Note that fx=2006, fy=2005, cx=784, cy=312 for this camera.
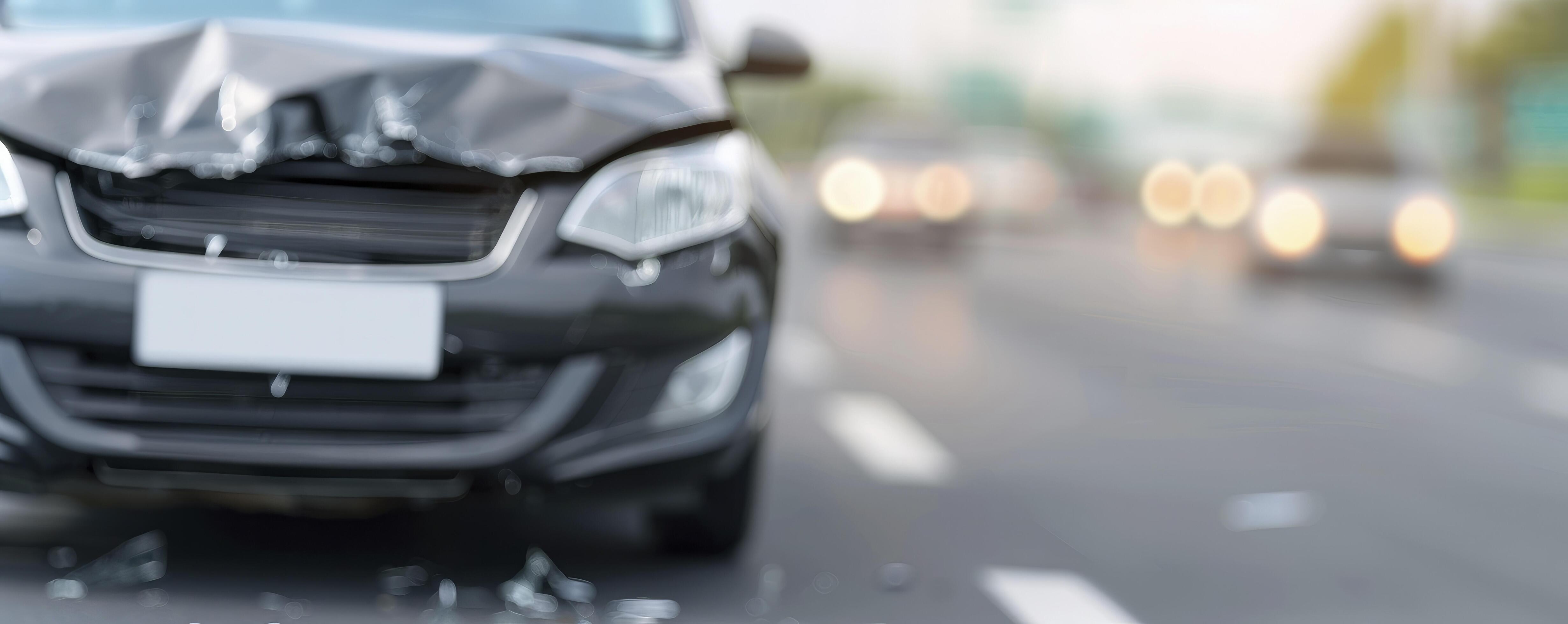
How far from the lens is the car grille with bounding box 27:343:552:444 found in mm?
3496

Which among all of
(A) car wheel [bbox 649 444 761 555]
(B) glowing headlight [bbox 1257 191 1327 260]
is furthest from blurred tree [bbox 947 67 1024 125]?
(A) car wheel [bbox 649 444 761 555]

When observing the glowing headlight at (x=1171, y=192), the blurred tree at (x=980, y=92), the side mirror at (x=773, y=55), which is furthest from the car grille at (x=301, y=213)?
the blurred tree at (x=980, y=92)

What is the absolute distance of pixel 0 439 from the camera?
3.49 metres

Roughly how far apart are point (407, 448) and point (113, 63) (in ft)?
2.99

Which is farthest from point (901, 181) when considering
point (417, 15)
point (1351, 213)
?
point (417, 15)

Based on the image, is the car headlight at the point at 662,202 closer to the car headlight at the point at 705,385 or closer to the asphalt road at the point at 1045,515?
the car headlight at the point at 705,385

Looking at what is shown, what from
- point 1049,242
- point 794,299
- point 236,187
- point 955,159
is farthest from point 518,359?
point 1049,242

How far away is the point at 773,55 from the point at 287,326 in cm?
205

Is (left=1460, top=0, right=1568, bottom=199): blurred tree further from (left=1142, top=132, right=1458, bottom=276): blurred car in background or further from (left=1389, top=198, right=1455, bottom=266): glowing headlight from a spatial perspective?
→ (left=1389, top=198, right=1455, bottom=266): glowing headlight

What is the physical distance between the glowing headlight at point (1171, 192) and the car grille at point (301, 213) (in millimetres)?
29737

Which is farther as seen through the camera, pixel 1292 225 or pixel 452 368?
pixel 1292 225

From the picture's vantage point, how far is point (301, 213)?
11.6 feet

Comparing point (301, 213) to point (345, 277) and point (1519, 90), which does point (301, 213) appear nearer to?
point (345, 277)

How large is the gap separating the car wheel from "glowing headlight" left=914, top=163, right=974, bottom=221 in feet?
55.5
